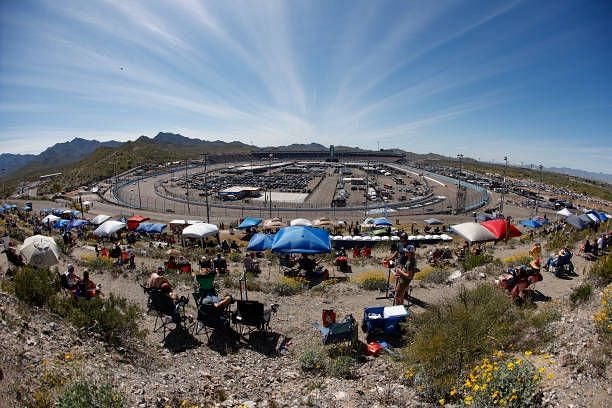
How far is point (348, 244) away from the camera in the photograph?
80.9 ft

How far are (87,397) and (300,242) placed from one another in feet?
30.6

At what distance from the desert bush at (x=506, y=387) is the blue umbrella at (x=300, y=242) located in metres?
8.56

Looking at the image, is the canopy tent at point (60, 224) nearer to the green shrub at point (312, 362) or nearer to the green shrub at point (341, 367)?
the green shrub at point (312, 362)

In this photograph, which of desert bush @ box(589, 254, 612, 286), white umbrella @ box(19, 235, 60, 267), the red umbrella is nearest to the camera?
desert bush @ box(589, 254, 612, 286)

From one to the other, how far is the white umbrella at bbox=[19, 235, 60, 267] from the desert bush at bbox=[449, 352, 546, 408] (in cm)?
1185

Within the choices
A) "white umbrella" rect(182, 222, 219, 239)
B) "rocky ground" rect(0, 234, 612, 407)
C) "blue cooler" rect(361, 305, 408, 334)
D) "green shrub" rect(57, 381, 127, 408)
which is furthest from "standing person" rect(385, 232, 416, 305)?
"white umbrella" rect(182, 222, 219, 239)

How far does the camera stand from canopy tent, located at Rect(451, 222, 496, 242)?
13.7 m

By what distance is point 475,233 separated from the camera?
1391 centimetres

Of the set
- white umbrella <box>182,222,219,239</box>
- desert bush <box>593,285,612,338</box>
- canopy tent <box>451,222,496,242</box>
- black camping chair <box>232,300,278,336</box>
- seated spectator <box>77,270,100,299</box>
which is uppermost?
desert bush <box>593,285,612,338</box>

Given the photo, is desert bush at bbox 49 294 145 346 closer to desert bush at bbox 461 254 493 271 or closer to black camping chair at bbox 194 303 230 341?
black camping chair at bbox 194 303 230 341

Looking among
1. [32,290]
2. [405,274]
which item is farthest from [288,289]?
[32,290]

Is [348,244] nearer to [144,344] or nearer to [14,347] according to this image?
[144,344]

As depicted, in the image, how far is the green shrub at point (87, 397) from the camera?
3820 millimetres

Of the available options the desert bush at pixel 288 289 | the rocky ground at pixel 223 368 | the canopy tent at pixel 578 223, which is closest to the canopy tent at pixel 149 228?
the desert bush at pixel 288 289
